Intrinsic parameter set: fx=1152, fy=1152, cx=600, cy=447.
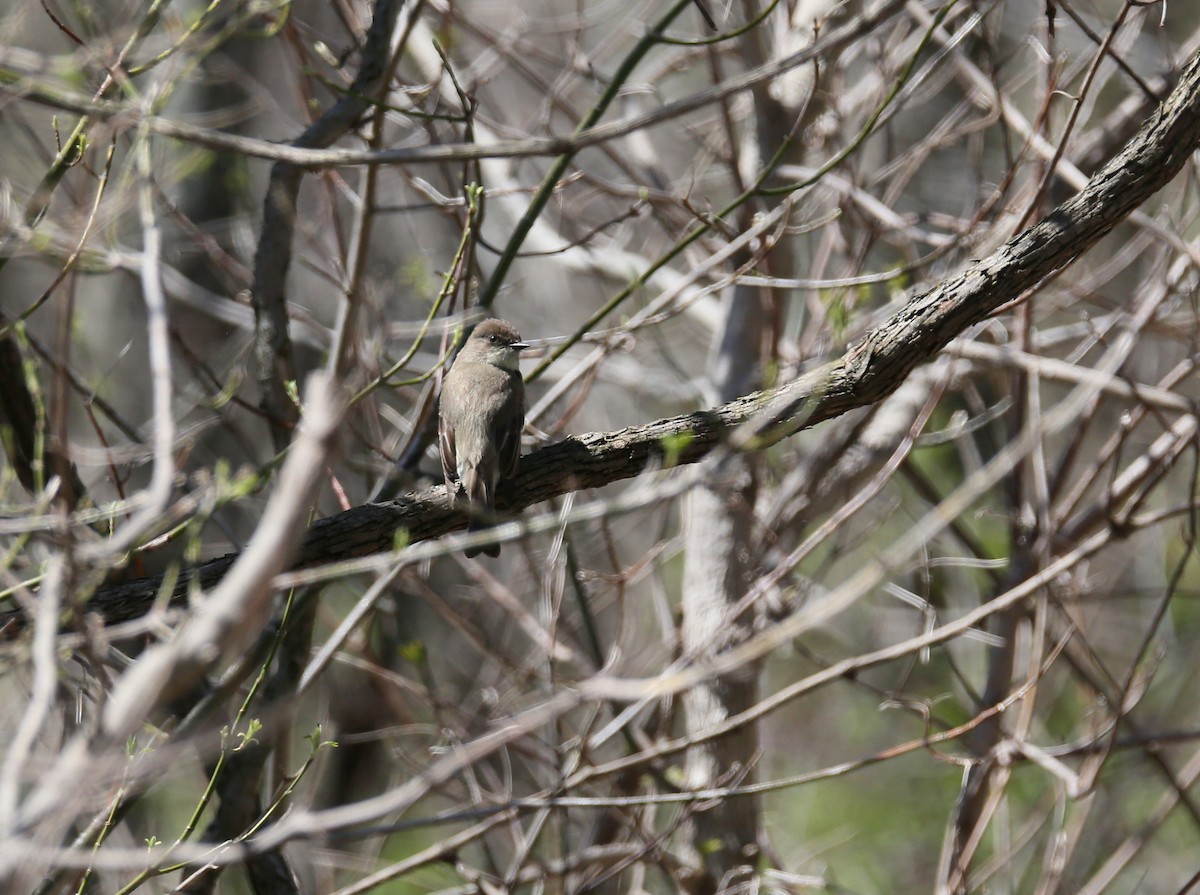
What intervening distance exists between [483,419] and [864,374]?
183 centimetres

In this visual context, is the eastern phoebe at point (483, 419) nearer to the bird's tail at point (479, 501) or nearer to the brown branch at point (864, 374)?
the bird's tail at point (479, 501)

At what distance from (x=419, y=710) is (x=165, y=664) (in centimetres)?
817

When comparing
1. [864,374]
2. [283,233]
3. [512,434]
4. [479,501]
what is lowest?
[864,374]

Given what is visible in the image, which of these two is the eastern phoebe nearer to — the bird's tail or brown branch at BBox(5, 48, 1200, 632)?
the bird's tail

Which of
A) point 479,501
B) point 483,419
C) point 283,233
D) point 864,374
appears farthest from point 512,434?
point 864,374

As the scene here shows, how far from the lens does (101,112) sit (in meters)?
2.50

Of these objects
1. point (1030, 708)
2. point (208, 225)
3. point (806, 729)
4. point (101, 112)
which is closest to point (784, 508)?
point (1030, 708)

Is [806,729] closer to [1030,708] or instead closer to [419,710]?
[419,710]

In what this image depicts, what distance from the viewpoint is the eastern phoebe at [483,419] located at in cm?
417

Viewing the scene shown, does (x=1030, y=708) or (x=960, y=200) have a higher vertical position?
(x=960, y=200)

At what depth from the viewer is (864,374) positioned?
132 inches

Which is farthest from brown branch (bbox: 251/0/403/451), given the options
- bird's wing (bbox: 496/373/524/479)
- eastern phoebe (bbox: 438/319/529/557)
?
bird's wing (bbox: 496/373/524/479)

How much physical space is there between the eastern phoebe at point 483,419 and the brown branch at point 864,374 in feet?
1.08

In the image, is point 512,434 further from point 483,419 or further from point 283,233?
point 283,233
